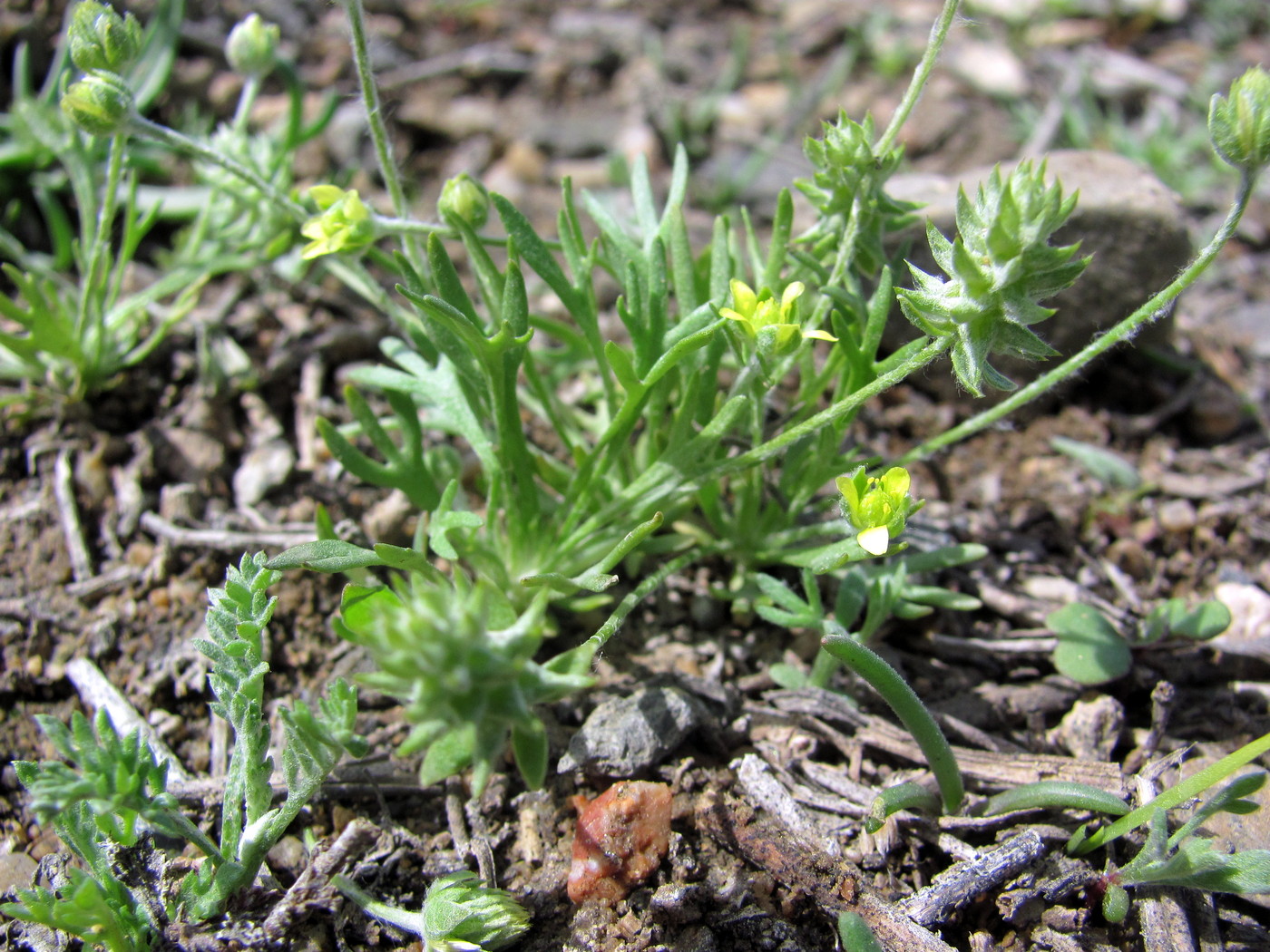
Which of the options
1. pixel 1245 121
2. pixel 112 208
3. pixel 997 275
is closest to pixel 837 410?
pixel 997 275

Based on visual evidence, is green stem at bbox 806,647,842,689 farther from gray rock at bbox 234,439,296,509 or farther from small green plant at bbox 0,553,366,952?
gray rock at bbox 234,439,296,509

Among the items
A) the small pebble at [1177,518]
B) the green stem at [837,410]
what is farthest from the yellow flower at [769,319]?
the small pebble at [1177,518]

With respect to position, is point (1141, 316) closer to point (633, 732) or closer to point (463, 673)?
point (633, 732)

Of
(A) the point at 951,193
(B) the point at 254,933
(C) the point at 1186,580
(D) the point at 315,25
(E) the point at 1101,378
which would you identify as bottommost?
(B) the point at 254,933

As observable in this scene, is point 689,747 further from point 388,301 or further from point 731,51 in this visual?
point 731,51

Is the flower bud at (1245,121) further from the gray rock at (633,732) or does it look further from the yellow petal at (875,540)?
the gray rock at (633,732)

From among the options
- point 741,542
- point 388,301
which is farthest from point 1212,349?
point 388,301
